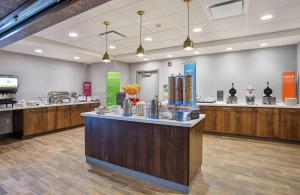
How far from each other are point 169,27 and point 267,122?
11.8ft

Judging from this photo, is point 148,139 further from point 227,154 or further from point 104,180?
point 227,154

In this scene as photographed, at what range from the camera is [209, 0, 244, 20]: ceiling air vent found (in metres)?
2.83

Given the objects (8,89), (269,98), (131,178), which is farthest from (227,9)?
(8,89)

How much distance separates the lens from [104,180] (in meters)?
2.64

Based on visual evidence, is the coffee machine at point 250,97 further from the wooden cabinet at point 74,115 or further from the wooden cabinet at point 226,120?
the wooden cabinet at point 74,115

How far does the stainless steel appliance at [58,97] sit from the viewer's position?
586cm

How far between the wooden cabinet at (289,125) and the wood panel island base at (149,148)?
3.02m

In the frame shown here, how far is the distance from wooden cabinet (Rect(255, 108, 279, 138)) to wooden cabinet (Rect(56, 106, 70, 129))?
19.6 feet

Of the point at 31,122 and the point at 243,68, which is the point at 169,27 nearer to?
the point at 243,68

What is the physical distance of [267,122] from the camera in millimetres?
4508

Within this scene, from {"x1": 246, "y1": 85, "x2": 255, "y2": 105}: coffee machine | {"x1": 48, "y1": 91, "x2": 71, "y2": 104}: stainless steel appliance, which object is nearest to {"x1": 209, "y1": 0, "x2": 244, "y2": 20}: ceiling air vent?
{"x1": 246, "y1": 85, "x2": 255, "y2": 105}: coffee machine

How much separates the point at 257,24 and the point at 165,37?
2133mm

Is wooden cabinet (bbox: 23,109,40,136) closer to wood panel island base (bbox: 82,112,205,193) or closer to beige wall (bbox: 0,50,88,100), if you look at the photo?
beige wall (bbox: 0,50,88,100)

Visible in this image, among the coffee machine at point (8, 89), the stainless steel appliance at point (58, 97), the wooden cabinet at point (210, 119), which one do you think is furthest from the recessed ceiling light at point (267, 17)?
the coffee machine at point (8, 89)
